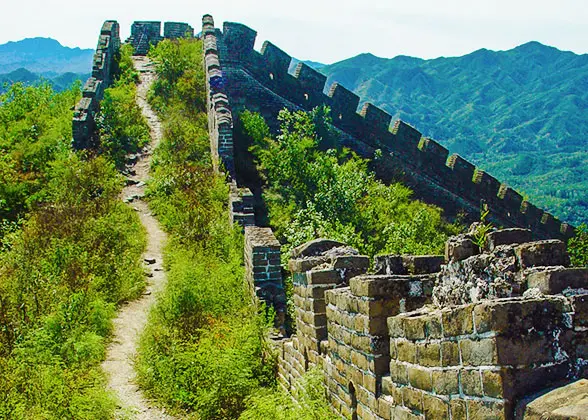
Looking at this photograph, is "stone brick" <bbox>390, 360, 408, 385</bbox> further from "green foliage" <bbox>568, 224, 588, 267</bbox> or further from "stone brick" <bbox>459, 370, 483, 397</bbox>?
"green foliage" <bbox>568, 224, 588, 267</bbox>

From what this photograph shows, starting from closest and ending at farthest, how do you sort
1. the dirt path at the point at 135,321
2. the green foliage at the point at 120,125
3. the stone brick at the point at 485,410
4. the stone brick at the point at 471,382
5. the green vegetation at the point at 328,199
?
the stone brick at the point at 485,410
the stone brick at the point at 471,382
the dirt path at the point at 135,321
the green vegetation at the point at 328,199
the green foliage at the point at 120,125

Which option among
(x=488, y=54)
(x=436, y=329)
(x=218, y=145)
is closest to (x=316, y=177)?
(x=218, y=145)

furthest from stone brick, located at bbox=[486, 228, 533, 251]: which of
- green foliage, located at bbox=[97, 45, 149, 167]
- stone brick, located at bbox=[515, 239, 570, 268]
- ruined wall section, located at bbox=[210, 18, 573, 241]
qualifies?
ruined wall section, located at bbox=[210, 18, 573, 241]

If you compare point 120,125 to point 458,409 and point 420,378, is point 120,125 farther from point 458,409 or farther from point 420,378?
point 458,409

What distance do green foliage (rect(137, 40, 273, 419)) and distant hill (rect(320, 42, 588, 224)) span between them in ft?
173

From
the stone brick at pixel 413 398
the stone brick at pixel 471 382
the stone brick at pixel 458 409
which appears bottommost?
the stone brick at pixel 413 398

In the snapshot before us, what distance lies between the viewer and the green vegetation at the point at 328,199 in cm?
1155

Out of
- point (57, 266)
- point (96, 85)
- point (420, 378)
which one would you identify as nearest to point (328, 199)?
point (57, 266)

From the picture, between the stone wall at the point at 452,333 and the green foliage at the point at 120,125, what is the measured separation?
11.1 meters

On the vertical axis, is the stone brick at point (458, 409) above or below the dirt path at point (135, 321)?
above

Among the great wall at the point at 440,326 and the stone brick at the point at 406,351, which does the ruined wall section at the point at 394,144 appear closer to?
the great wall at the point at 440,326

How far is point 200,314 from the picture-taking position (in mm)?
7734

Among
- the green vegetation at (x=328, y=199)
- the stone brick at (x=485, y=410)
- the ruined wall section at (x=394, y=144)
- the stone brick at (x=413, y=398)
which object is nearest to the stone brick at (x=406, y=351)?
the stone brick at (x=413, y=398)

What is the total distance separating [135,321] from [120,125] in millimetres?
8897
